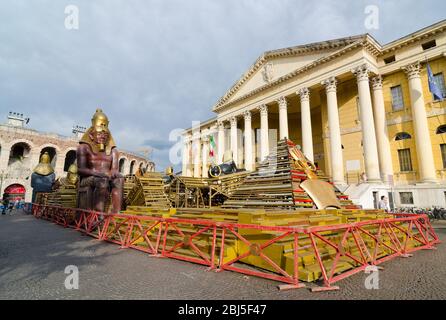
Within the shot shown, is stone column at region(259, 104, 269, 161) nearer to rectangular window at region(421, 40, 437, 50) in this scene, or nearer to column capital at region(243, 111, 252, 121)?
column capital at region(243, 111, 252, 121)

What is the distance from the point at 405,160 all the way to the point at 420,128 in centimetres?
359

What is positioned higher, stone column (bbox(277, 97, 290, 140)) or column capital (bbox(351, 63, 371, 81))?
column capital (bbox(351, 63, 371, 81))

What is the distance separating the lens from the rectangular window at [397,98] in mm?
23438

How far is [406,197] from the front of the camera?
67.6 ft

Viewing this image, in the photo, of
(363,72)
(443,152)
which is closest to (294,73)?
(363,72)

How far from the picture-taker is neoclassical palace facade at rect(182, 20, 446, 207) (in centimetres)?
2030

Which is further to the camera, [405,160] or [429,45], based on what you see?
[405,160]

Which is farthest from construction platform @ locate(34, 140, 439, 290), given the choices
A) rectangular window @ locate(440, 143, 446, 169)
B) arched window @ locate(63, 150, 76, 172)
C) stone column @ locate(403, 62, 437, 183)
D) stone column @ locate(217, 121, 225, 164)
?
arched window @ locate(63, 150, 76, 172)

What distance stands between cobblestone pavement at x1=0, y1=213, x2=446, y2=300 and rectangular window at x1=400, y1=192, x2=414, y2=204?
16954 millimetres

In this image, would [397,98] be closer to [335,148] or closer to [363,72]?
[363,72]

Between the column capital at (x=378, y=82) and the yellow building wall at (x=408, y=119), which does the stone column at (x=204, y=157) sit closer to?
the column capital at (x=378, y=82)

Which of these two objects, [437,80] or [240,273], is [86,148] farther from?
[437,80]

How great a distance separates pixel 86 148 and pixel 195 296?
978 centimetres
